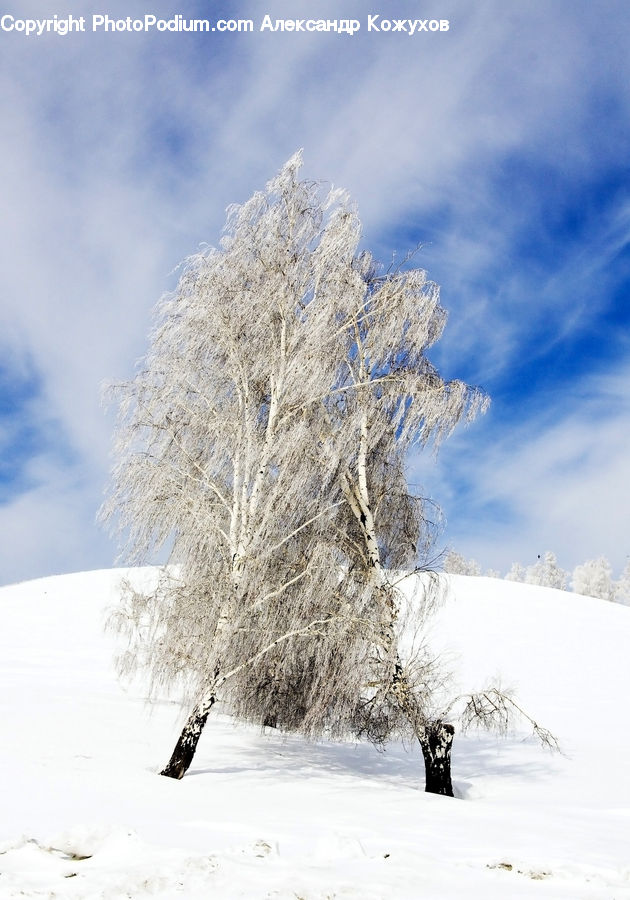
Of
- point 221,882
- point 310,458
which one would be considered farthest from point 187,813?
point 310,458

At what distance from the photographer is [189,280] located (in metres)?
9.91

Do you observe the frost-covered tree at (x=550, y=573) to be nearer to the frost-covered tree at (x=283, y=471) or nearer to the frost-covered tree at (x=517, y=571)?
the frost-covered tree at (x=517, y=571)

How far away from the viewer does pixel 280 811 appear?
20.9ft

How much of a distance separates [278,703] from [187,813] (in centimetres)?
419

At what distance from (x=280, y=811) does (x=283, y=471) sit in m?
4.06

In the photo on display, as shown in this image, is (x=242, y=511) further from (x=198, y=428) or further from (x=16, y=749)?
(x=16, y=749)

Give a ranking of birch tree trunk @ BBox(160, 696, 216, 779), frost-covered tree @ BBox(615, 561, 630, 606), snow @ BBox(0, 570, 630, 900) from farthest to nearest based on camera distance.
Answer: frost-covered tree @ BBox(615, 561, 630, 606)
birch tree trunk @ BBox(160, 696, 216, 779)
snow @ BBox(0, 570, 630, 900)

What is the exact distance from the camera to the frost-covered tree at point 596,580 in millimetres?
72562

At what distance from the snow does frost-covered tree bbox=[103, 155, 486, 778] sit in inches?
44.2

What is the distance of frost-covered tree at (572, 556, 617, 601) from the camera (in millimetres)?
72562

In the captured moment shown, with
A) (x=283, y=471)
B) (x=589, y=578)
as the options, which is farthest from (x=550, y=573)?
(x=283, y=471)

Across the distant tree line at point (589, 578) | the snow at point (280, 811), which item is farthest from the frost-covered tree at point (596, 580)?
the snow at point (280, 811)

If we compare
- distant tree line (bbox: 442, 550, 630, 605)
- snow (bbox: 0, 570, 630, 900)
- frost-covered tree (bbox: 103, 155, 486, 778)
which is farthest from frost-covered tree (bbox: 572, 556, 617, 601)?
frost-covered tree (bbox: 103, 155, 486, 778)

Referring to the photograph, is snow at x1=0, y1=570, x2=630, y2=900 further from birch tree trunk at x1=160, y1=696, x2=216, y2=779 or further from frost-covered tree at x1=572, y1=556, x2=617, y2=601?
frost-covered tree at x1=572, y1=556, x2=617, y2=601
